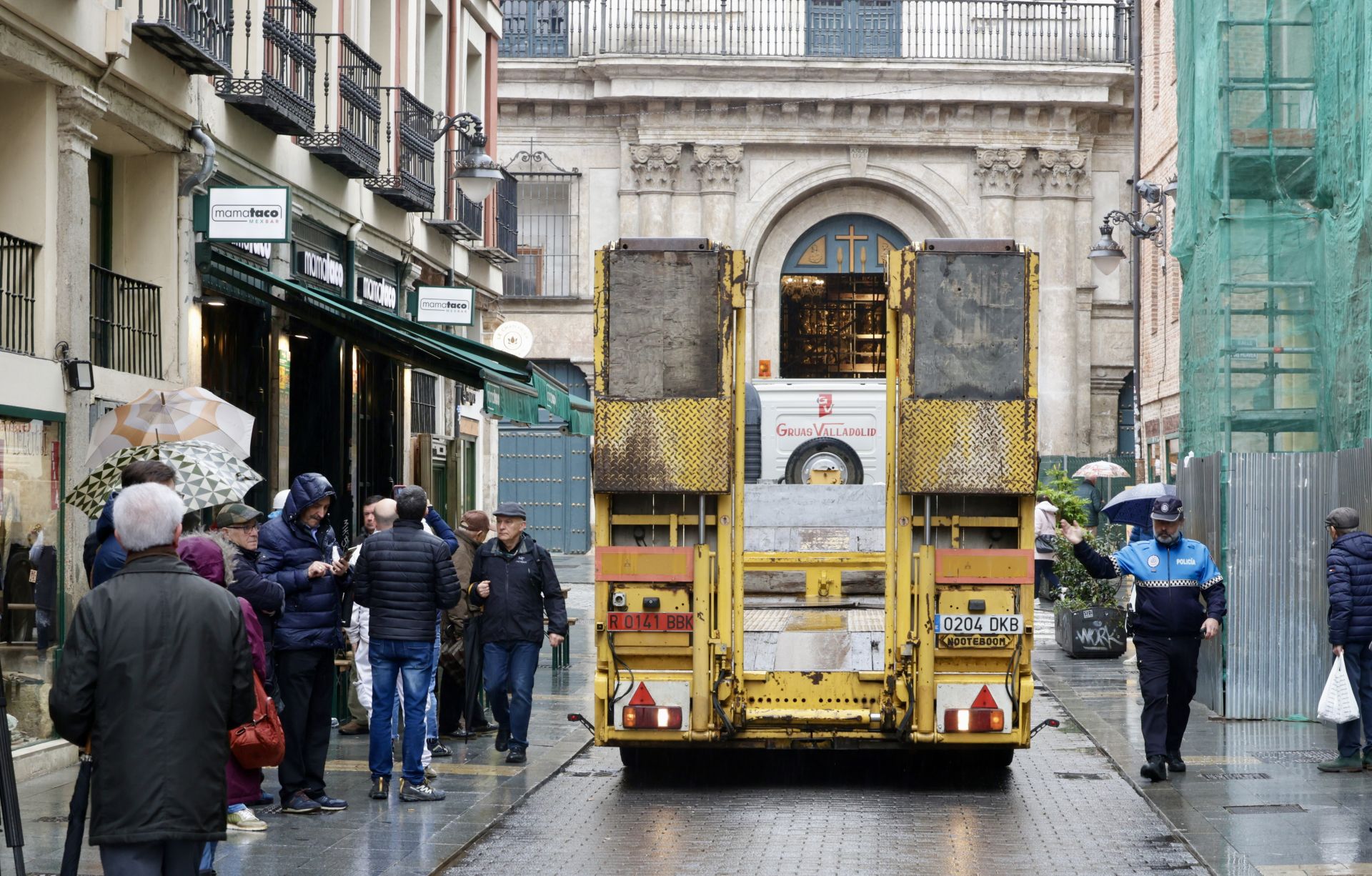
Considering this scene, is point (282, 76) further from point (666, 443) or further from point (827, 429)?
point (666, 443)

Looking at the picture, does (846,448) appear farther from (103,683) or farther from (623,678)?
(103,683)

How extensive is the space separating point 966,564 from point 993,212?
91.0 ft

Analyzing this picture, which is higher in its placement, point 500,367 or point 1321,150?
point 1321,150

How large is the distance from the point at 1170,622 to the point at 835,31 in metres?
28.4

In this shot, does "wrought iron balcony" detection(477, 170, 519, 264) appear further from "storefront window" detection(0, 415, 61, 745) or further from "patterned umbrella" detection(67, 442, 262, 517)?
"patterned umbrella" detection(67, 442, 262, 517)

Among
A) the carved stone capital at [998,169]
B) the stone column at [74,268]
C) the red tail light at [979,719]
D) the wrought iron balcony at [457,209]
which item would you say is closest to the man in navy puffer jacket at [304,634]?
the stone column at [74,268]

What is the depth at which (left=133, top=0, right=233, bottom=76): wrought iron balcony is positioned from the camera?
13.6 metres

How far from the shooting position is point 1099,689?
17.0 meters

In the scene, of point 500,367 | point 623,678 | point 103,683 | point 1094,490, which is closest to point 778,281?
point 1094,490

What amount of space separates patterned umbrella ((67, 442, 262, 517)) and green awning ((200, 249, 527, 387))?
15.1ft

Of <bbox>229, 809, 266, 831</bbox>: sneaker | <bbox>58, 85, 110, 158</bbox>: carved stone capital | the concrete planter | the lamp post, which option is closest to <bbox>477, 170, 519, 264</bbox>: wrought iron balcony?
the lamp post

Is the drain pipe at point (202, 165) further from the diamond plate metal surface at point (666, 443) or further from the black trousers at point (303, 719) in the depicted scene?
the black trousers at point (303, 719)

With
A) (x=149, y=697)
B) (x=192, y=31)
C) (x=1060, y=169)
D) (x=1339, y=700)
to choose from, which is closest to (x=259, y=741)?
(x=149, y=697)

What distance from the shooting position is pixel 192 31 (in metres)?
14.4
